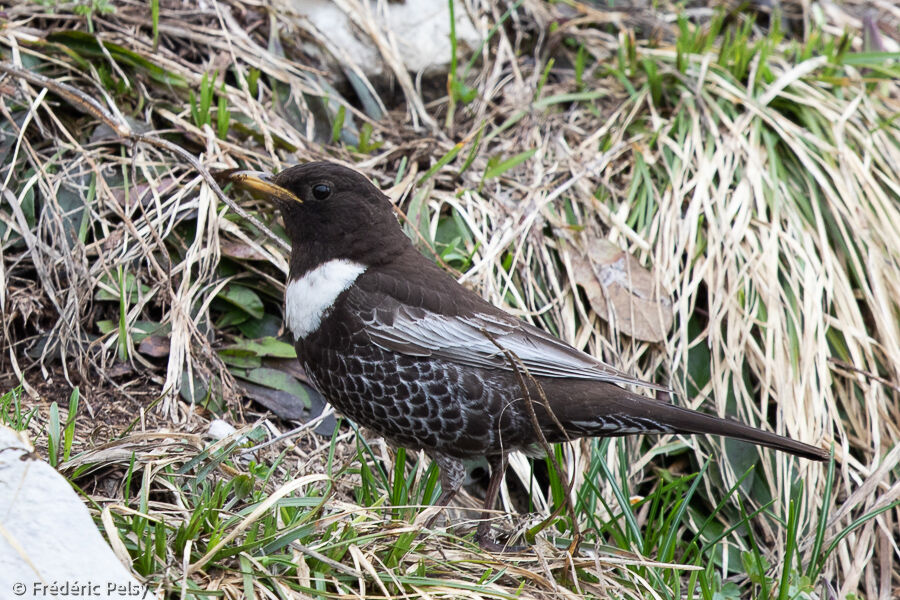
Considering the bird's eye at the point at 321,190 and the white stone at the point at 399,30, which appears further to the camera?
the white stone at the point at 399,30

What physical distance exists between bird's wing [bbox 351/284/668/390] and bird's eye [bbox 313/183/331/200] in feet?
1.55

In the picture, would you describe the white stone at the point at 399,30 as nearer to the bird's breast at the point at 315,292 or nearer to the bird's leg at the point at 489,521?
the bird's breast at the point at 315,292

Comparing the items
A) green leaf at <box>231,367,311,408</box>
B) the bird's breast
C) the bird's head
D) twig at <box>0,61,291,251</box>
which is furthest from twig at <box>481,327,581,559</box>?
twig at <box>0,61,291,251</box>

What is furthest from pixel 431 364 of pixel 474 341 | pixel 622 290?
pixel 622 290

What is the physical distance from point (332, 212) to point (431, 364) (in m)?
0.73

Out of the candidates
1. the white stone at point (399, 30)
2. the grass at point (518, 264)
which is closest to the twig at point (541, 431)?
the grass at point (518, 264)

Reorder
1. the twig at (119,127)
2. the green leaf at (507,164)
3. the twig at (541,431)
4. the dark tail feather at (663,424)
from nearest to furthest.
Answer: the twig at (541,431)
the dark tail feather at (663,424)
the twig at (119,127)
the green leaf at (507,164)

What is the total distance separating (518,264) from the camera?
14.5 feet

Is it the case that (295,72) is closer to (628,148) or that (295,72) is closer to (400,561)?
(628,148)

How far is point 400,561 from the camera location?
9.14 ft

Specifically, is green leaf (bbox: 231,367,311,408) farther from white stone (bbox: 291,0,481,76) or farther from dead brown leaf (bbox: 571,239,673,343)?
white stone (bbox: 291,0,481,76)

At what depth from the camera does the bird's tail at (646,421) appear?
3.15 m

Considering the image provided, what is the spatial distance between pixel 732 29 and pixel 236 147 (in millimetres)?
3311

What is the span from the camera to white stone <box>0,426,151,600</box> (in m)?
2.17
